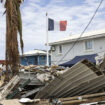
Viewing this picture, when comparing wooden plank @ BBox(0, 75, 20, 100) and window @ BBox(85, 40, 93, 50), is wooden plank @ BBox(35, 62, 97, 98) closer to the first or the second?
wooden plank @ BBox(0, 75, 20, 100)

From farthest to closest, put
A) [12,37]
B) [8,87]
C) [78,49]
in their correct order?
[78,49]
[12,37]
[8,87]

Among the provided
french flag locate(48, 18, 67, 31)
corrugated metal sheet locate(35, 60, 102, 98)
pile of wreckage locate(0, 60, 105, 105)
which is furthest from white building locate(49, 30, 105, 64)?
corrugated metal sheet locate(35, 60, 102, 98)

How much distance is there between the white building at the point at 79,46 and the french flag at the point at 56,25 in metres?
2.17

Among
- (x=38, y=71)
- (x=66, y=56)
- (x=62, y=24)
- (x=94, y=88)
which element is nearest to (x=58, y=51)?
(x=66, y=56)

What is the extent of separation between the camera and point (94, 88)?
7.66m

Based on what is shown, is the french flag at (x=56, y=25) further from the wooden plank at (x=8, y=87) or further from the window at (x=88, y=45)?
the wooden plank at (x=8, y=87)

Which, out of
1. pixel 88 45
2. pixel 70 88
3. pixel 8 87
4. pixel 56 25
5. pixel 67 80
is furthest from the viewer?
pixel 88 45

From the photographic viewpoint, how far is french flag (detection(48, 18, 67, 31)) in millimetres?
22445

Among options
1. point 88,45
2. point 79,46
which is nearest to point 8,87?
point 88,45

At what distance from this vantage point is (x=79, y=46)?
2622 cm

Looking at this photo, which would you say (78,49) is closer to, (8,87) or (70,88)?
(70,88)

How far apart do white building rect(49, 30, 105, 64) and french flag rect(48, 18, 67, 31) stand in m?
2.17

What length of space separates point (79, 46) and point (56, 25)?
475cm

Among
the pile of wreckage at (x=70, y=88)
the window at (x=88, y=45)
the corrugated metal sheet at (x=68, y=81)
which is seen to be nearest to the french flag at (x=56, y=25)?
the window at (x=88, y=45)
